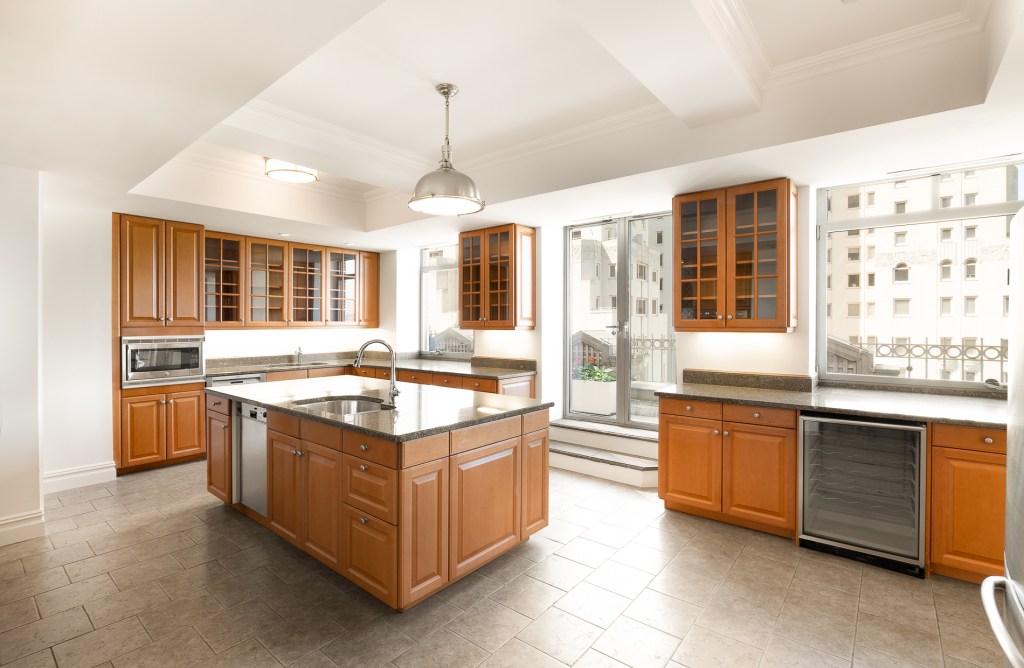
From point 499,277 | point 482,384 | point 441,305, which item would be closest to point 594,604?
point 482,384

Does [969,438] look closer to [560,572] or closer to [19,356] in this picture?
[560,572]

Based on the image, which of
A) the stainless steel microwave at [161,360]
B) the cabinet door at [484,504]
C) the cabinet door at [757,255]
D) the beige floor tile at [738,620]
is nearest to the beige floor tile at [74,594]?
the cabinet door at [484,504]

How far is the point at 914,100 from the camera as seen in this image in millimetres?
2441

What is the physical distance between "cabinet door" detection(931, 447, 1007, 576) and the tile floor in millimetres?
178

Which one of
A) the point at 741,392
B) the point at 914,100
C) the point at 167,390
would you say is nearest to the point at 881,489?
the point at 741,392

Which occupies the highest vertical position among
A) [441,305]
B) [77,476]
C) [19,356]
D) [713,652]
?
[441,305]

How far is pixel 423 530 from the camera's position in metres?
2.37

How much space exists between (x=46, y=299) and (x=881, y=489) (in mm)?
6417

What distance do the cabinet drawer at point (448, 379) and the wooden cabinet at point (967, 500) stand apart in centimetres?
392

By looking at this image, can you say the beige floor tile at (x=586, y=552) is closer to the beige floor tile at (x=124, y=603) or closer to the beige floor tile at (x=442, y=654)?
the beige floor tile at (x=442, y=654)

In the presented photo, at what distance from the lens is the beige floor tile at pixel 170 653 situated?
6.68 ft

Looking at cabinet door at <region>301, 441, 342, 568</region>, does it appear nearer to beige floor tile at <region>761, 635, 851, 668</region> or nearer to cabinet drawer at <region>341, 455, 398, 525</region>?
cabinet drawer at <region>341, 455, 398, 525</region>

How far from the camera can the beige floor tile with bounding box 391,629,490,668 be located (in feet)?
6.65

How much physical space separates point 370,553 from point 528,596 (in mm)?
844
